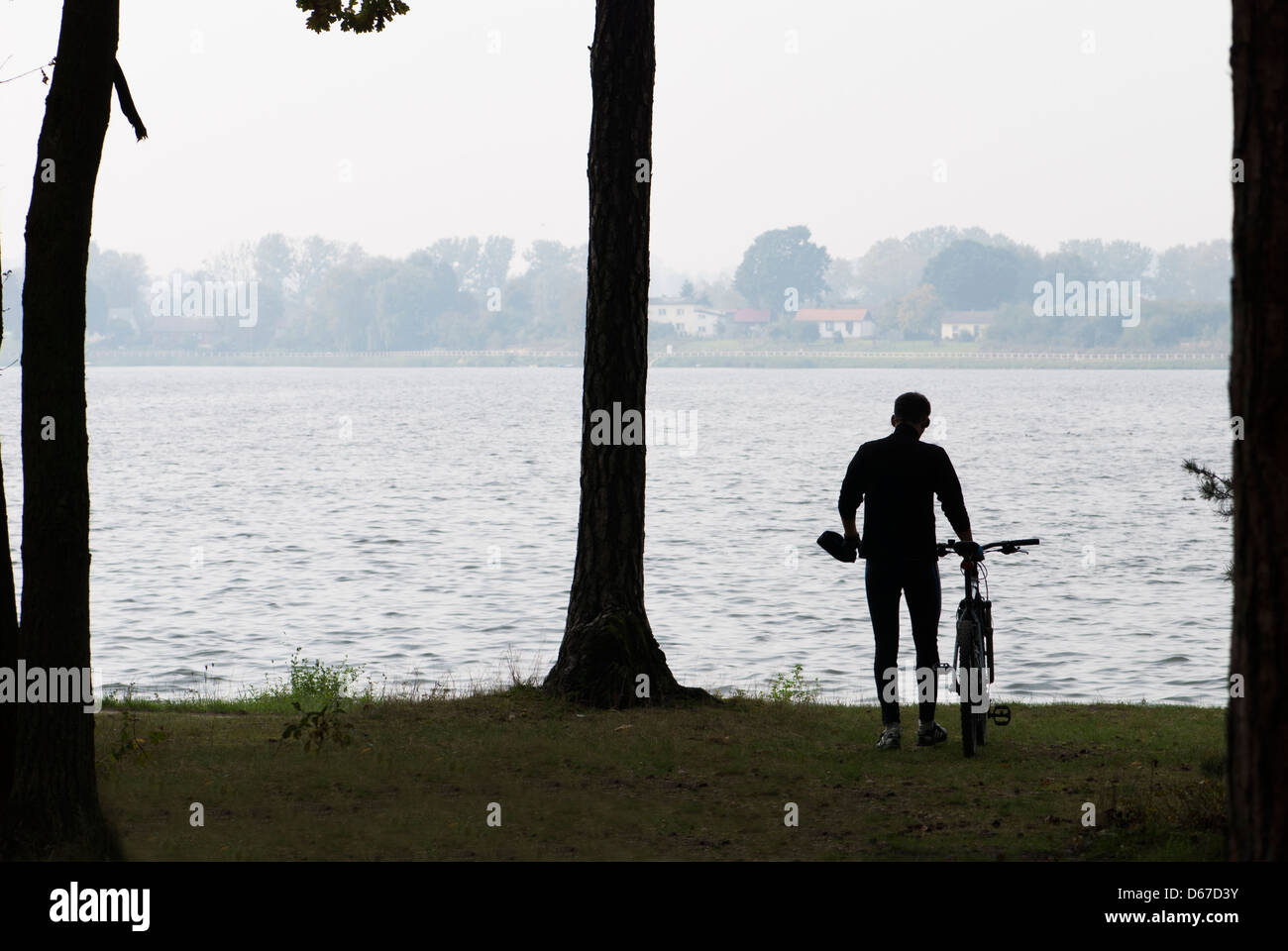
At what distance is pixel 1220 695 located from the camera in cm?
1783

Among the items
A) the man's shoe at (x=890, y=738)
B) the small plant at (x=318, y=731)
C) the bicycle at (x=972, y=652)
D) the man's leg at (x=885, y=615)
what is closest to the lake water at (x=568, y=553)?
the man's shoe at (x=890, y=738)

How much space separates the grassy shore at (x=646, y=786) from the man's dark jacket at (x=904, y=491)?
138 cm

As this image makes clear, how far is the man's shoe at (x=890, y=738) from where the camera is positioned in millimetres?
9484

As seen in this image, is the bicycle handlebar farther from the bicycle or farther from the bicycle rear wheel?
the bicycle rear wheel

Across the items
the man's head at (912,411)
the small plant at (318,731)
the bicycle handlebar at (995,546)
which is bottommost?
the small plant at (318,731)

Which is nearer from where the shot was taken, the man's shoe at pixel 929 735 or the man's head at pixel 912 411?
the man's head at pixel 912 411

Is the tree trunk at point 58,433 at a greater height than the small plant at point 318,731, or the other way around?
the tree trunk at point 58,433

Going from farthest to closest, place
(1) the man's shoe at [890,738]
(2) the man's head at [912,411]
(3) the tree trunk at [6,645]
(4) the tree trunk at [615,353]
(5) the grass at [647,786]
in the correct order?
(4) the tree trunk at [615,353]
(1) the man's shoe at [890,738]
(2) the man's head at [912,411]
(5) the grass at [647,786]
(3) the tree trunk at [6,645]

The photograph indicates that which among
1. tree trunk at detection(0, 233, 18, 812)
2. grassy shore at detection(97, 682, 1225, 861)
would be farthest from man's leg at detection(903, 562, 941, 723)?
tree trunk at detection(0, 233, 18, 812)

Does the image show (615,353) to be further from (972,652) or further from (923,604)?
(972,652)

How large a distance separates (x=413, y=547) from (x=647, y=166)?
24367 mm

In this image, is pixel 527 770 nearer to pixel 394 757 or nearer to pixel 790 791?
pixel 394 757

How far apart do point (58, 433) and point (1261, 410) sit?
15.8ft

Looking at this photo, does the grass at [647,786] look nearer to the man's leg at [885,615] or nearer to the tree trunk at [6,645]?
the man's leg at [885,615]
